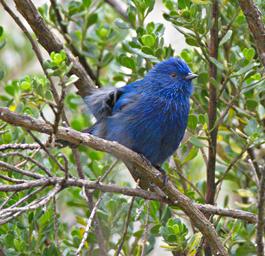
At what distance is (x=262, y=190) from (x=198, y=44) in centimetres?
126

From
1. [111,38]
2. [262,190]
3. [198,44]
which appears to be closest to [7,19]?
[111,38]

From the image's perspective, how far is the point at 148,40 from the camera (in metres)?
3.87

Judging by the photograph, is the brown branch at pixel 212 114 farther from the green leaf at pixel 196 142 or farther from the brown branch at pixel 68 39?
the brown branch at pixel 68 39

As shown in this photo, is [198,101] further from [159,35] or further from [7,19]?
[7,19]

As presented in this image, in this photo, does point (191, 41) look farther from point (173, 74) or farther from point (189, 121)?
point (173, 74)

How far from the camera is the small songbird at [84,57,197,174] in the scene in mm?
4285

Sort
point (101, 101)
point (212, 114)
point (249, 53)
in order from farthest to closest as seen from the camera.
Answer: point (101, 101), point (212, 114), point (249, 53)

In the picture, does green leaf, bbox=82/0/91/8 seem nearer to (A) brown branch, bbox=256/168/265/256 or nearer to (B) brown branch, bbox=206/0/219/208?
(B) brown branch, bbox=206/0/219/208

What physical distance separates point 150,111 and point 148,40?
649 mm


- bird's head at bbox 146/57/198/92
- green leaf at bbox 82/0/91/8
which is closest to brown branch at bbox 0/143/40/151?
bird's head at bbox 146/57/198/92

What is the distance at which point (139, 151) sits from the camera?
431 cm

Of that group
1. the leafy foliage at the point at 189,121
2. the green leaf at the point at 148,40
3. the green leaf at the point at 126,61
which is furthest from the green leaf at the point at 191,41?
the green leaf at the point at 126,61

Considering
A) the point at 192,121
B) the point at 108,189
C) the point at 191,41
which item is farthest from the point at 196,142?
the point at 108,189

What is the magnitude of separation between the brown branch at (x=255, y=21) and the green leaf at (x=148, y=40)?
721 mm
